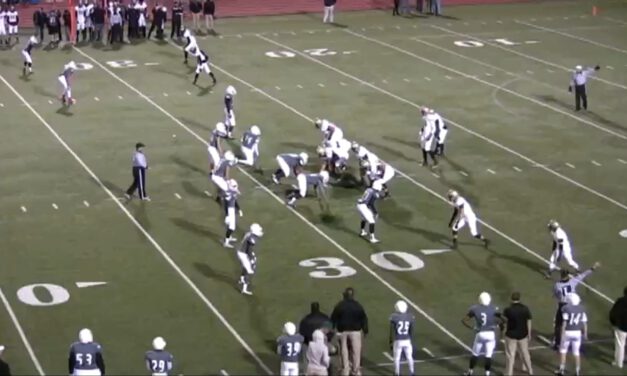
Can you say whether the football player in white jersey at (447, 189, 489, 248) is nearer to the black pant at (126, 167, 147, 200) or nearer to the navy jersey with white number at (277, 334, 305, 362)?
the black pant at (126, 167, 147, 200)

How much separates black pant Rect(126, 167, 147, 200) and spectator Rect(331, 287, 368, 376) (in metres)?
9.07

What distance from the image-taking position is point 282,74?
38.5 meters

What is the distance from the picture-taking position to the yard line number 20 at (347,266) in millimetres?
22630

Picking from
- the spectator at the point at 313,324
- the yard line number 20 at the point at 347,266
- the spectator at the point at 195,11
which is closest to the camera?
the spectator at the point at 313,324

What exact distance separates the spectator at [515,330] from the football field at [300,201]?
2.68 ft

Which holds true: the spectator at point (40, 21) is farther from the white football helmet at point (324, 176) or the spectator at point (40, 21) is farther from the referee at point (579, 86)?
the white football helmet at point (324, 176)

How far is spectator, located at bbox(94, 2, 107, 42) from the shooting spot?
4222 centimetres

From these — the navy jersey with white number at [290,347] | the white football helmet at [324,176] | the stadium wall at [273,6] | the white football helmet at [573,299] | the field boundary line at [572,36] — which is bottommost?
the navy jersey with white number at [290,347]

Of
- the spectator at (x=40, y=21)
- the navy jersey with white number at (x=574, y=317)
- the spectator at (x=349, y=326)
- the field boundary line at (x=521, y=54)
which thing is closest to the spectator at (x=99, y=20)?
the spectator at (x=40, y=21)

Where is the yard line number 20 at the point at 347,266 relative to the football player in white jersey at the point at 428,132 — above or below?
below

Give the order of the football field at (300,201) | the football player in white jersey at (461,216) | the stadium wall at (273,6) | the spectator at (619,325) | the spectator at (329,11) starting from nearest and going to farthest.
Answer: the spectator at (619,325), the football field at (300,201), the football player in white jersey at (461,216), the spectator at (329,11), the stadium wall at (273,6)

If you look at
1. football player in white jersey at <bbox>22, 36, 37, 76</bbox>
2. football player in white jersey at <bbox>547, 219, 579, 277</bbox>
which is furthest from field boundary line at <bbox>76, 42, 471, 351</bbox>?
football player in white jersey at <bbox>547, 219, 579, 277</bbox>

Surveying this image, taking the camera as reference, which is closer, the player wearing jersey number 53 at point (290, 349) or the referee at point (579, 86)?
the player wearing jersey number 53 at point (290, 349)

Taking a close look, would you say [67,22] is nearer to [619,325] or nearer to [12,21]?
[12,21]
